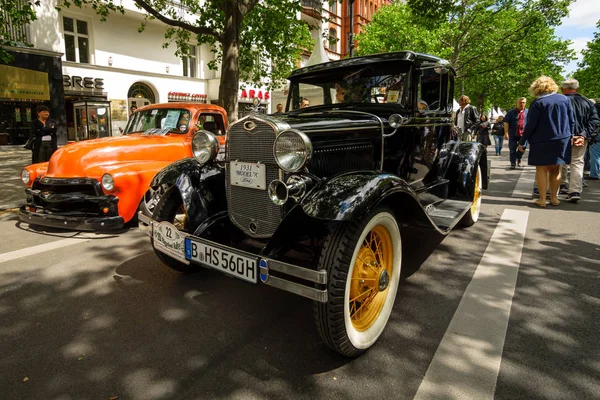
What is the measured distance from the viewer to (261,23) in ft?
38.9

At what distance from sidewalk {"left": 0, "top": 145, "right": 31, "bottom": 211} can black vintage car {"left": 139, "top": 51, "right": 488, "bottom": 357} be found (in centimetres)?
483

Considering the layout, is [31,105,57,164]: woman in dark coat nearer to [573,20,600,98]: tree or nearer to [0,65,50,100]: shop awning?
[0,65,50,100]: shop awning

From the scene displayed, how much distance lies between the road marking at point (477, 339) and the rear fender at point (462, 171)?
0.86 metres

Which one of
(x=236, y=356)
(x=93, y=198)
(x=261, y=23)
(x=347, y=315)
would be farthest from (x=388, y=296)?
(x=261, y=23)

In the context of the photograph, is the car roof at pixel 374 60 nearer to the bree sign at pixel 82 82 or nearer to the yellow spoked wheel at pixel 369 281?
the yellow spoked wheel at pixel 369 281

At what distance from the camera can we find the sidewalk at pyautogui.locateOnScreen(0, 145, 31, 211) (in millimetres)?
6645

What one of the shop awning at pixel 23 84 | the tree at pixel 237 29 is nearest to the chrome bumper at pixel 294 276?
the tree at pixel 237 29

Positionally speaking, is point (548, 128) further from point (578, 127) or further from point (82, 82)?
point (82, 82)

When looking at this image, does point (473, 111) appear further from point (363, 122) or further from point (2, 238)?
point (2, 238)

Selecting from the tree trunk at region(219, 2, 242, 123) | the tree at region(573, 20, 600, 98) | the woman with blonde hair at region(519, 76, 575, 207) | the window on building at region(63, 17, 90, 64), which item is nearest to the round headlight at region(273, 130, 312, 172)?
the woman with blonde hair at region(519, 76, 575, 207)

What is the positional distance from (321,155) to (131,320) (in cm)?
182

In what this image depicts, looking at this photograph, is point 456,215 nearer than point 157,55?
Yes

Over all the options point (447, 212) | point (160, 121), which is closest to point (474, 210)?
point (447, 212)

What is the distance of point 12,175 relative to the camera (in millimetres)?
9289
